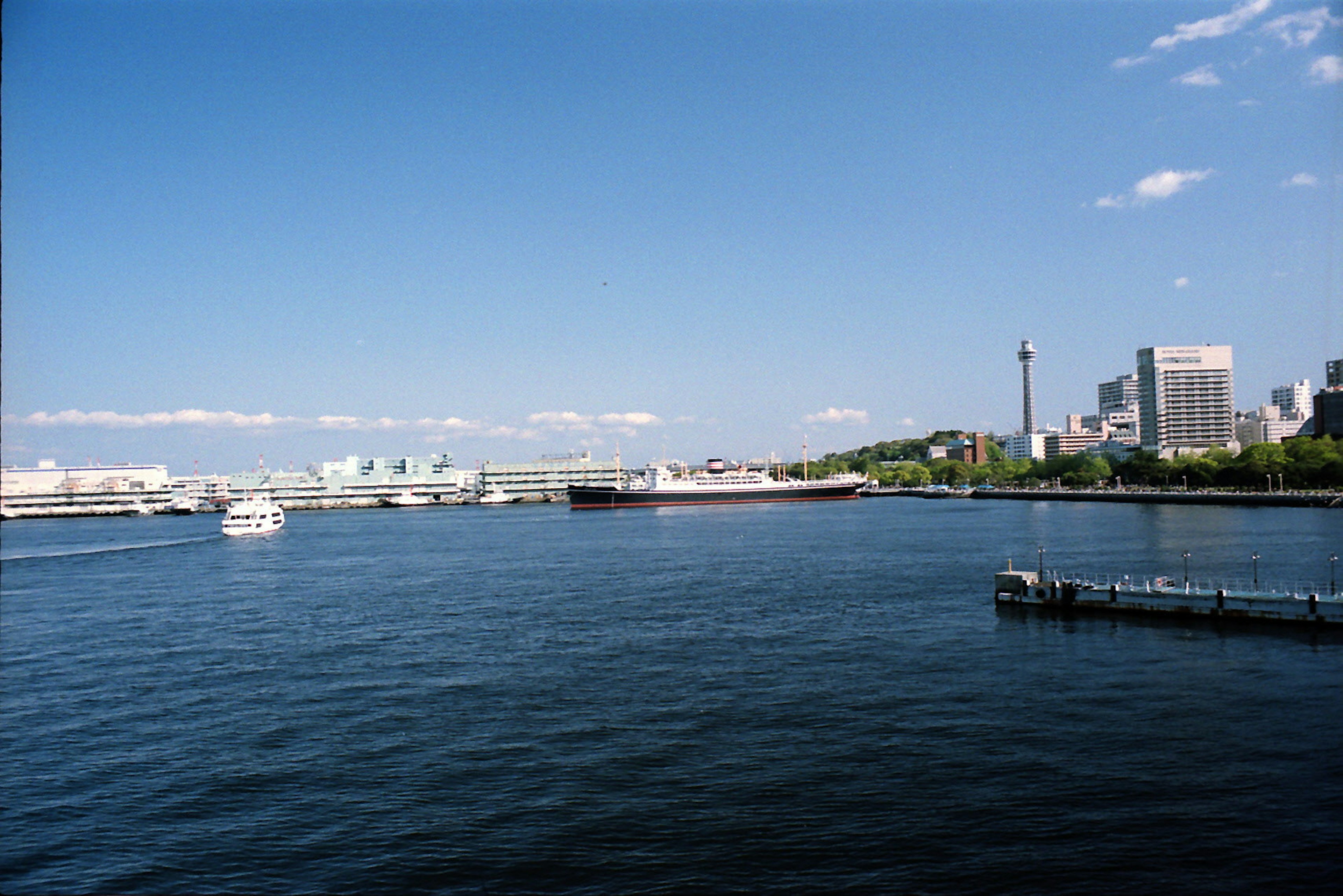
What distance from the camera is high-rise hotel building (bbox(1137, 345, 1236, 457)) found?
176 metres

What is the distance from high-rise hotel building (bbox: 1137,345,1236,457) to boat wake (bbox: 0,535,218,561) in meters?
164

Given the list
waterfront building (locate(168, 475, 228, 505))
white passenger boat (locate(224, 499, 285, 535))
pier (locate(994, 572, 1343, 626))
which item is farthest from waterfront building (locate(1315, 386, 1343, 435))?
waterfront building (locate(168, 475, 228, 505))

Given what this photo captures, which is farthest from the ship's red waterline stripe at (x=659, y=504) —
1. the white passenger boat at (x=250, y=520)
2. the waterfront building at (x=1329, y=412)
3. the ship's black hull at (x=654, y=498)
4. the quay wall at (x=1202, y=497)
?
the waterfront building at (x=1329, y=412)

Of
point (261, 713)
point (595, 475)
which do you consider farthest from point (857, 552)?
point (595, 475)

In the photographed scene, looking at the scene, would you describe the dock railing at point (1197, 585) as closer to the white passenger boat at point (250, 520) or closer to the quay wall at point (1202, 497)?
the quay wall at point (1202, 497)

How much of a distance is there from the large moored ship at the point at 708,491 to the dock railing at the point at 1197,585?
307 ft

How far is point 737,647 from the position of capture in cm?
2716

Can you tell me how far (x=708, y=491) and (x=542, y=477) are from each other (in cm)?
5344

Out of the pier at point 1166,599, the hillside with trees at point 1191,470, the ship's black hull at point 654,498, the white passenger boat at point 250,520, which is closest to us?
the pier at point 1166,599

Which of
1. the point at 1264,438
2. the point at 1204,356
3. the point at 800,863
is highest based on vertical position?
the point at 1204,356

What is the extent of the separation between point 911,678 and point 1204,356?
183 metres

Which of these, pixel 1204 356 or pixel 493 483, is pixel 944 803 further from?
pixel 1204 356

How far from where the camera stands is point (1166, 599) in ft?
107

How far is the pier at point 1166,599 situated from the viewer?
2912 centimetres
